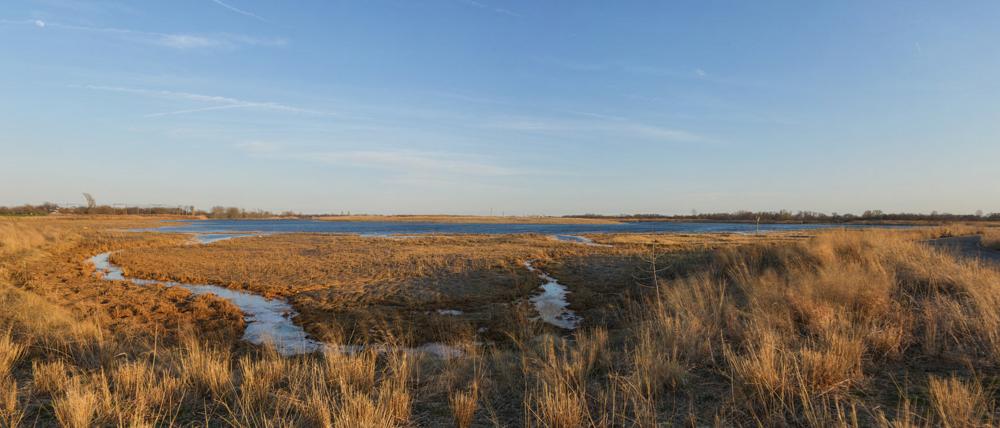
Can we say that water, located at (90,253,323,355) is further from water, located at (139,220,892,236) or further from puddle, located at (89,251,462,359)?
water, located at (139,220,892,236)

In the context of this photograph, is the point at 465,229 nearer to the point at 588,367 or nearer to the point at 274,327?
the point at 274,327

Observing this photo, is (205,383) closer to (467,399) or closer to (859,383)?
(467,399)

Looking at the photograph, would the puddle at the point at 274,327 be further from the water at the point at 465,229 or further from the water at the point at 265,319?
the water at the point at 465,229

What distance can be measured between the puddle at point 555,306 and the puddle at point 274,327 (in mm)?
4236

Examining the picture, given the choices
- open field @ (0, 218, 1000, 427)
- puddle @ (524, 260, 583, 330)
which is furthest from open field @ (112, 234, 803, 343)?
puddle @ (524, 260, 583, 330)

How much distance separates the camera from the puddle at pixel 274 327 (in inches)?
398

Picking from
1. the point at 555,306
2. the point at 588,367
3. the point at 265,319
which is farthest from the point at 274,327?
the point at 588,367

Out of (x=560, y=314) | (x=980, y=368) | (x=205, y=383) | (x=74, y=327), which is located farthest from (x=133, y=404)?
(x=560, y=314)

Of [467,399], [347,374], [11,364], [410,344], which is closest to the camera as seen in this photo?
[467,399]

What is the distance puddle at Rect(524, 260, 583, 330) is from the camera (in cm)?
1384

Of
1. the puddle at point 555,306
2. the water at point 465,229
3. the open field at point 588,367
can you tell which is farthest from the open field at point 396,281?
the water at point 465,229

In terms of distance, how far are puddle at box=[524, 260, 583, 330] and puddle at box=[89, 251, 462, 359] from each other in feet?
13.9

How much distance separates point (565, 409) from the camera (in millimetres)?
4531

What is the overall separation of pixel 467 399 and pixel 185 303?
15.0 m
